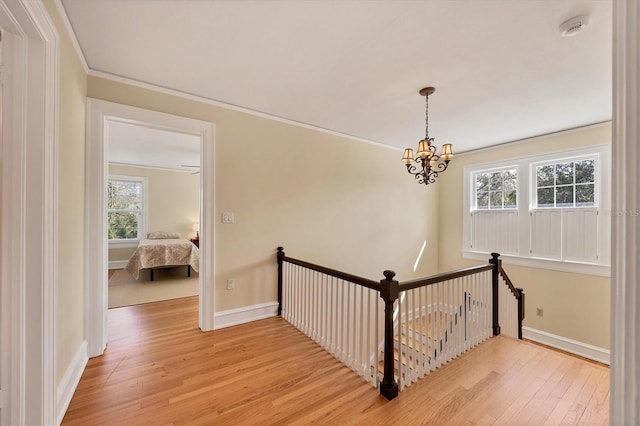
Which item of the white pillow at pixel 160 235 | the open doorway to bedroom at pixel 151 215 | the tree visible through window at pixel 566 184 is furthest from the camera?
the white pillow at pixel 160 235

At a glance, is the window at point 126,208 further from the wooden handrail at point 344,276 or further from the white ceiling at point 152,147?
the wooden handrail at point 344,276

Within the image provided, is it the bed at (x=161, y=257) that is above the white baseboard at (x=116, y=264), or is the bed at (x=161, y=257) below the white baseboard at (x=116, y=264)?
above

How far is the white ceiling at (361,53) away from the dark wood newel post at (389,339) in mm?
1691

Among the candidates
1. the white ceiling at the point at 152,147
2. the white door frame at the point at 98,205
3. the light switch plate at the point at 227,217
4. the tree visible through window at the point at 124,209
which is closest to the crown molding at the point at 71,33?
the white door frame at the point at 98,205

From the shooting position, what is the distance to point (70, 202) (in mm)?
1904

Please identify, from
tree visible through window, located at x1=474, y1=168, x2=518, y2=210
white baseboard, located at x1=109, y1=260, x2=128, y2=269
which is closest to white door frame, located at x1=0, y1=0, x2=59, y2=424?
tree visible through window, located at x1=474, y1=168, x2=518, y2=210

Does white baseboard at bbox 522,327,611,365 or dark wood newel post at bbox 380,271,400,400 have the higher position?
dark wood newel post at bbox 380,271,400,400

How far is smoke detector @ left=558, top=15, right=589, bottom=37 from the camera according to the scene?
1697mm

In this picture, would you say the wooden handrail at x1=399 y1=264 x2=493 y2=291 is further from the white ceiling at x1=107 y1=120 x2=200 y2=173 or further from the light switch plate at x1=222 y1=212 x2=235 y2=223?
the white ceiling at x1=107 y1=120 x2=200 y2=173

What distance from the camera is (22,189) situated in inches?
52.6

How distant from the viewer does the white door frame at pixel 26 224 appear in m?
1.31

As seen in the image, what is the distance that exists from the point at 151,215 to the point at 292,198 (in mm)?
5122

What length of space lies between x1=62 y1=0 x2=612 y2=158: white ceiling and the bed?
335 cm

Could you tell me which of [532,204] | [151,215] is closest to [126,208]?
[151,215]
